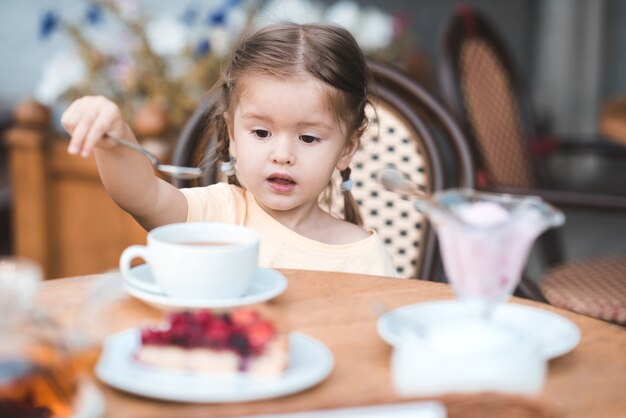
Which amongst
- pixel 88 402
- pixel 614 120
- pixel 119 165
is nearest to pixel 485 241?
pixel 88 402

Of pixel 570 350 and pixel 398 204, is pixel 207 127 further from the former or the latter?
pixel 570 350

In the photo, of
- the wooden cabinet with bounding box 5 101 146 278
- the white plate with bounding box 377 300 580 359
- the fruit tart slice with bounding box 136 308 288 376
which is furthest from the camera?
the wooden cabinet with bounding box 5 101 146 278

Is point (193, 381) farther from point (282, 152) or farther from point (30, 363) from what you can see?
point (282, 152)

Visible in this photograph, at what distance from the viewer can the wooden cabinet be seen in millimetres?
3049

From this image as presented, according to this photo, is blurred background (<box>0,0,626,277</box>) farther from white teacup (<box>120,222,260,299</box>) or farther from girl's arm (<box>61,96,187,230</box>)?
white teacup (<box>120,222,260,299</box>)

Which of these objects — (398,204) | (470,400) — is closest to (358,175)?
(398,204)

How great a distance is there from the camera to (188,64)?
301cm

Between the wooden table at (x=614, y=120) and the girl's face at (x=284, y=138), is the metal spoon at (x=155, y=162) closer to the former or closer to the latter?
the girl's face at (x=284, y=138)

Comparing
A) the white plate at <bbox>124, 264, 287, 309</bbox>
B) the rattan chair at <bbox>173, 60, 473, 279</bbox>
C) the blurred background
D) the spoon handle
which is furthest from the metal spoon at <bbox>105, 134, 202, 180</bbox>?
the blurred background

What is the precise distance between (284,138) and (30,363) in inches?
30.3

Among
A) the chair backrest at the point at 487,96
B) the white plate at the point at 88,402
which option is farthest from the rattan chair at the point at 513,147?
the white plate at the point at 88,402

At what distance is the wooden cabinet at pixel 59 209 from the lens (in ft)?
10.0

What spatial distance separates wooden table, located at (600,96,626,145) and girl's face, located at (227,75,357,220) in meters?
1.15

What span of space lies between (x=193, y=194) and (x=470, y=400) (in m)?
0.92
